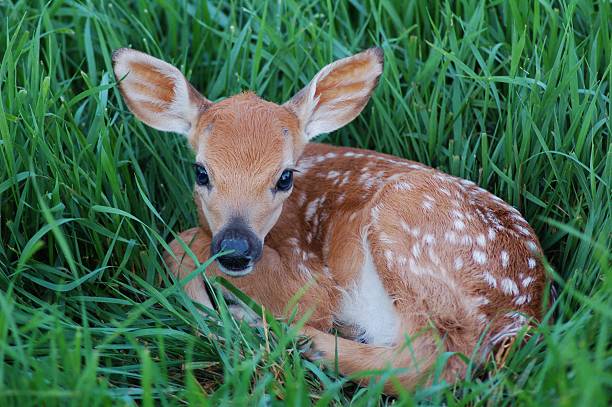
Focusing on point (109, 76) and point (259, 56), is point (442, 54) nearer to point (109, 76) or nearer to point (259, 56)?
point (259, 56)

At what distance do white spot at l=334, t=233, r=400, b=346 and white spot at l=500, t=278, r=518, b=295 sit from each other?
40 cm

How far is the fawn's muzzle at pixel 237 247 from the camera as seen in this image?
3023 millimetres

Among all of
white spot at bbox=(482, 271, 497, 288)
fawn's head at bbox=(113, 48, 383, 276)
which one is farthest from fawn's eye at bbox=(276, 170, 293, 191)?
white spot at bbox=(482, 271, 497, 288)

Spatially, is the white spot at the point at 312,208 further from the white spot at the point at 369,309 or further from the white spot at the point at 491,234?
the white spot at the point at 491,234

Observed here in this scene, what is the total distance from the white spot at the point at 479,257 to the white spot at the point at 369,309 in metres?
0.35

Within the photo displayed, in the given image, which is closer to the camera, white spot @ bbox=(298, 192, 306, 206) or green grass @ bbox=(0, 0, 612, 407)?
green grass @ bbox=(0, 0, 612, 407)

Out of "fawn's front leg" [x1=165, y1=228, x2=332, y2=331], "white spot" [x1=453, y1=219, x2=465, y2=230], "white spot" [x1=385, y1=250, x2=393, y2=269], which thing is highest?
"white spot" [x1=453, y1=219, x2=465, y2=230]

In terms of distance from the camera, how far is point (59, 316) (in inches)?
114

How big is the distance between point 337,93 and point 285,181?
568 mm

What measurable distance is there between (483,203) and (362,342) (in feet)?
2.37

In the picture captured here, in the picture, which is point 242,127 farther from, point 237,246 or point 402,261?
point 402,261

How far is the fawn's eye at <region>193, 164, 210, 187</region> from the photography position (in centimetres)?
328

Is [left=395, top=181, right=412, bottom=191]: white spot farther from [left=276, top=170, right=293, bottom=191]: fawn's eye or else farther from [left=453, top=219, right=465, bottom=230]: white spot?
[left=276, top=170, right=293, bottom=191]: fawn's eye

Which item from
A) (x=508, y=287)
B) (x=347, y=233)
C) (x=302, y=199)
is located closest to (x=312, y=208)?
(x=302, y=199)
